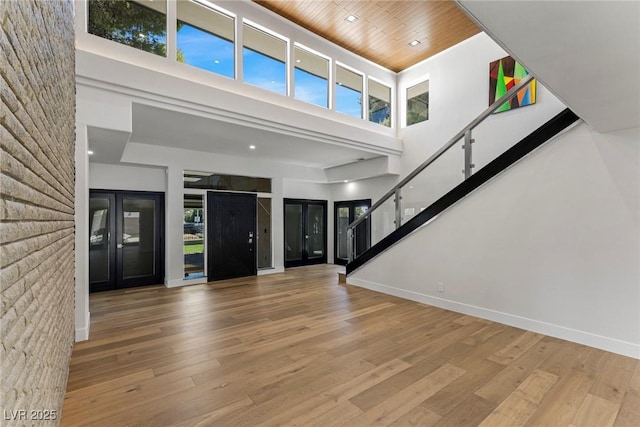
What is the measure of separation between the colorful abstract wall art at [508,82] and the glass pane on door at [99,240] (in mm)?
8010

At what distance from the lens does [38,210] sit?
1.31 meters

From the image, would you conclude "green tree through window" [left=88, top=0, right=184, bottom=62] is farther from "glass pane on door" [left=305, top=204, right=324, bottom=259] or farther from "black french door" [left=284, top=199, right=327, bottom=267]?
"glass pane on door" [left=305, top=204, right=324, bottom=259]

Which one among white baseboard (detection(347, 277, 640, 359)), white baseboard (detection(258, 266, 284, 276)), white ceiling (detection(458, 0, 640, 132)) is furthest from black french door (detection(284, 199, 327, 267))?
white ceiling (detection(458, 0, 640, 132))

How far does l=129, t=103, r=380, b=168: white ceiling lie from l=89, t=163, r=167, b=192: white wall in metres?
0.82

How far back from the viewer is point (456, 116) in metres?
6.50

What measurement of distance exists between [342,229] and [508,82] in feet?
18.4

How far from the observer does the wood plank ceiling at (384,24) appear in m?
5.25

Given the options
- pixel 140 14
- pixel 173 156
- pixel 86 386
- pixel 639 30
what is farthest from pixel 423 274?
pixel 140 14

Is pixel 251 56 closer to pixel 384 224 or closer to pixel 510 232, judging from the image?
pixel 384 224

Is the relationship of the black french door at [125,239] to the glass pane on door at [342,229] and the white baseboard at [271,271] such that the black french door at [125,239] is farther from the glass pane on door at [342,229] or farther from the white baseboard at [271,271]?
the glass pane on door at [342,229]

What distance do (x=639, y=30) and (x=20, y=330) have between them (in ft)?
9.50

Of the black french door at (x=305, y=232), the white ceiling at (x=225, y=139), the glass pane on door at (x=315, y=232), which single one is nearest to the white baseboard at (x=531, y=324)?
the white ceiling at (x=225, y=139)

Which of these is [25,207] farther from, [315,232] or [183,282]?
[315,232]

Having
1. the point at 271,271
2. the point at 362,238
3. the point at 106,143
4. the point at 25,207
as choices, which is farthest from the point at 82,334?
the point at 362,238
